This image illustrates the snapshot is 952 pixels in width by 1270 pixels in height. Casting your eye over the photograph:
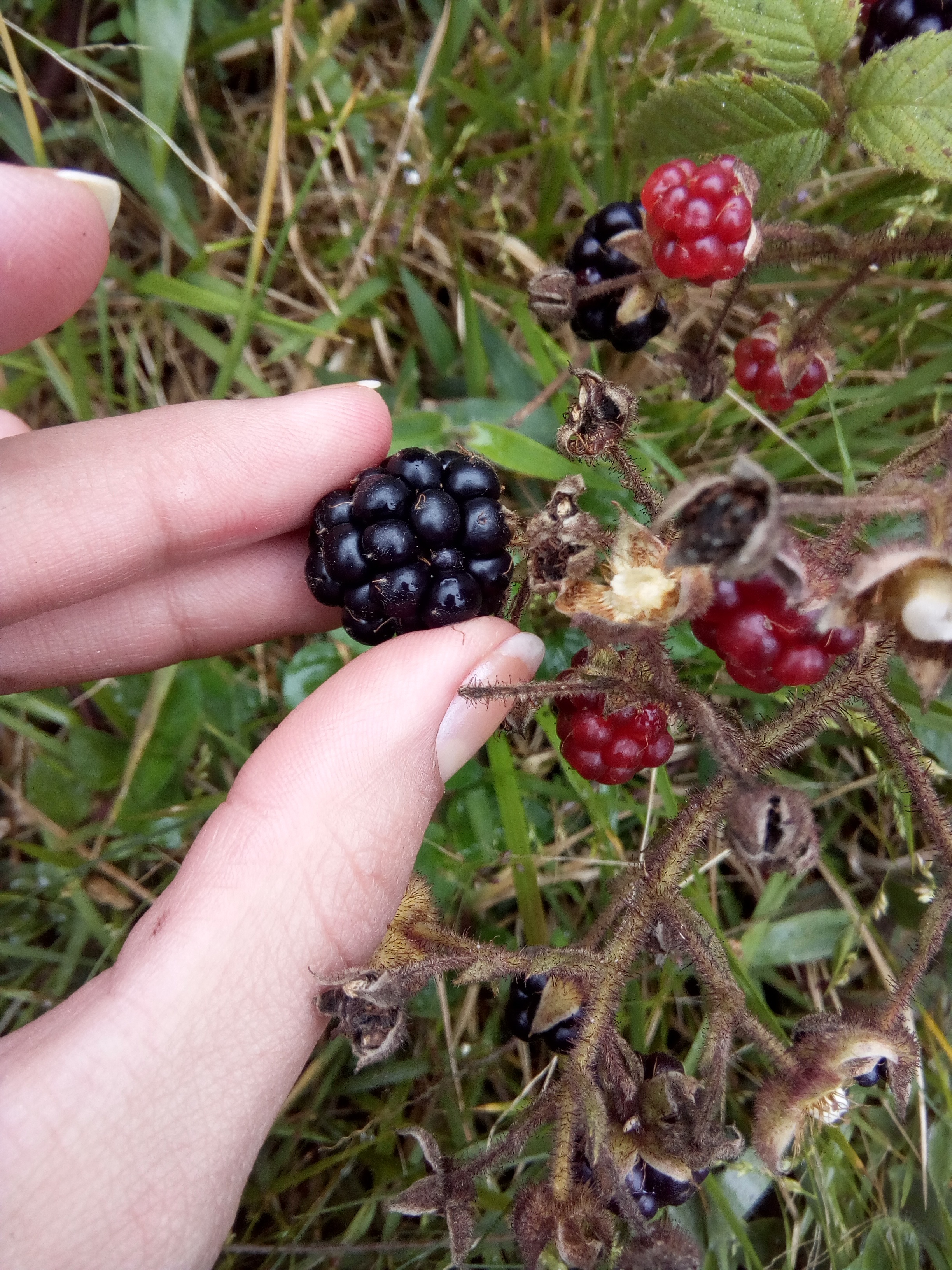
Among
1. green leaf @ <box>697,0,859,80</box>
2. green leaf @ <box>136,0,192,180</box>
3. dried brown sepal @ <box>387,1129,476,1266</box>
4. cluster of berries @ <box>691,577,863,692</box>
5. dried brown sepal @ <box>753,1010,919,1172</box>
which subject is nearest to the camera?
cluster of berries @ <box>691,577,863,692</box>

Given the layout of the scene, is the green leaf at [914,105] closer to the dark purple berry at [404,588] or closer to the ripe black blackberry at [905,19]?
the ripe black blackberry at [905,19]

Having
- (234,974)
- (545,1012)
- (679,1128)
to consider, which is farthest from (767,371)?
(234,974)

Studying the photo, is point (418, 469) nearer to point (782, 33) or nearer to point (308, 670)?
point (308, 670)

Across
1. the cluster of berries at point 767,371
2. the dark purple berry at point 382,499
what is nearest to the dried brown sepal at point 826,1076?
the dark purple berry at point 382,499

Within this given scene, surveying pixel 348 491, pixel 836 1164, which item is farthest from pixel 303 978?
pixel 836 1164

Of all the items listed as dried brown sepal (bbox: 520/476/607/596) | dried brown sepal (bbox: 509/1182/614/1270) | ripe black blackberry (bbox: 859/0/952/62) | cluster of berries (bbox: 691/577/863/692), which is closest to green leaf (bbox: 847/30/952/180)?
ripe black blackberry (bbox: 859/0/952/62)

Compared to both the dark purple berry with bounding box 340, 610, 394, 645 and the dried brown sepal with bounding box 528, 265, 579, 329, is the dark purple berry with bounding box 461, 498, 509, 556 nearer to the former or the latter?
the dark purple berry with bounding box 340, 610, 394, 645
